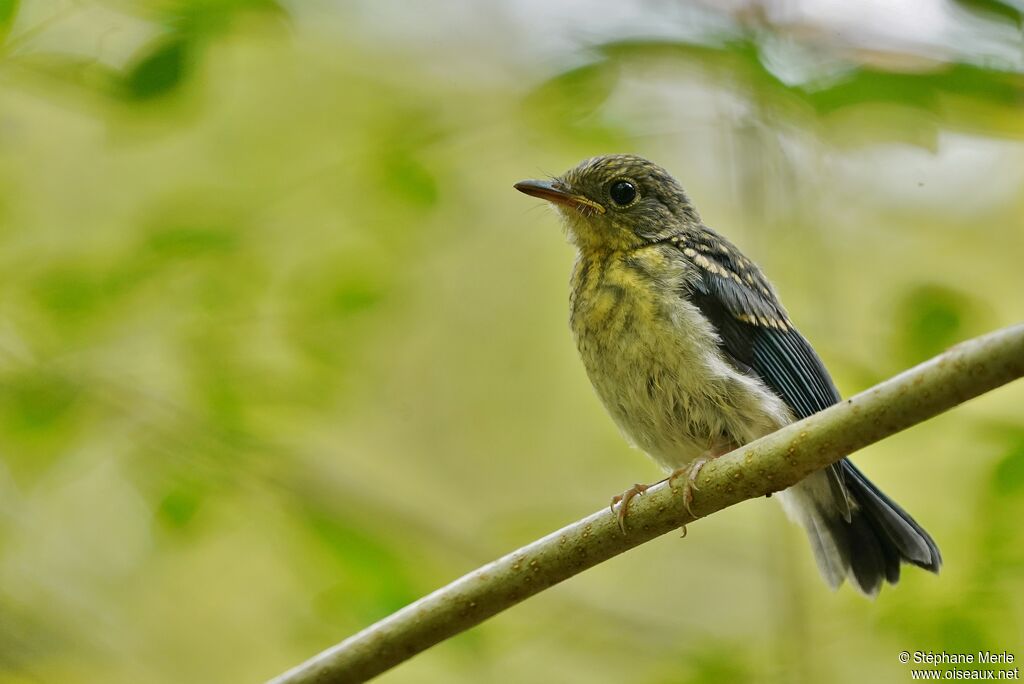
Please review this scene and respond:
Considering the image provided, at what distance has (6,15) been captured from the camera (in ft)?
9.03

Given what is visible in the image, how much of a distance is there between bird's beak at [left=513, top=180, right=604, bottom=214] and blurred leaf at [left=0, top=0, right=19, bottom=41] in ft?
5.34

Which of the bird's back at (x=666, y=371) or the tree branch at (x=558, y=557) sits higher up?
the bird's back at (x=666, y=371)

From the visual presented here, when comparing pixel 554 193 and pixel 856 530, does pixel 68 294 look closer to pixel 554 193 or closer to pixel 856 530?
pixel 554 193

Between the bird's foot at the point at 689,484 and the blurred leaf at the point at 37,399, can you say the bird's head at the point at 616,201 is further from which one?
the blurred leaf at the point at 37,399

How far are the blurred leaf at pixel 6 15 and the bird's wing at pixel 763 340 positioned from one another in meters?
2.08

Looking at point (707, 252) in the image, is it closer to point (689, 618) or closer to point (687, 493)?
point (687, 493)

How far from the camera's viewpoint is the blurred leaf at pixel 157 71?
3.08m

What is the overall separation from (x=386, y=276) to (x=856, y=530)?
1.86m

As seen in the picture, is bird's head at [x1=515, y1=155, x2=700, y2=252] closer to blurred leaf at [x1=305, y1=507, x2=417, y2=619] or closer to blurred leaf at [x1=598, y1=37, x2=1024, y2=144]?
blurred leaf at [x1=598, y1=37, x2=1024, y2=144]

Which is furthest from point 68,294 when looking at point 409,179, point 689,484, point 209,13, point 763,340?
point 763,340

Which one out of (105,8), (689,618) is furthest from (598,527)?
(689,618)

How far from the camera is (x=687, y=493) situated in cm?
255

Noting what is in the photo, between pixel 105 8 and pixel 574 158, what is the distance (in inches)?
65.6

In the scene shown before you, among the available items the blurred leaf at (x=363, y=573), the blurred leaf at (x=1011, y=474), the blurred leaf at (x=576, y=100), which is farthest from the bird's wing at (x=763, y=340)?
the blurred leaf at (x=363, y=573)
